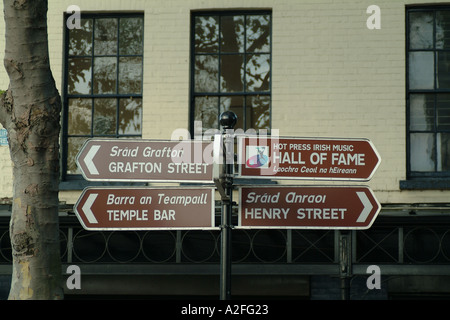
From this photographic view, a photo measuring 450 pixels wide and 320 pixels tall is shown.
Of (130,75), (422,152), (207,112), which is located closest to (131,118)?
(130,75)

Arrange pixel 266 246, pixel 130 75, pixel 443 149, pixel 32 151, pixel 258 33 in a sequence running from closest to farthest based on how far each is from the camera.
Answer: pixel 32 151, pixel 266 246, pixel 443 149, pixel 258 33, pixel 130 75

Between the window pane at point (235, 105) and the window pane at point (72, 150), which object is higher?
the window pane at point (235, 105)

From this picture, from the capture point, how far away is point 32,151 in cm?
587

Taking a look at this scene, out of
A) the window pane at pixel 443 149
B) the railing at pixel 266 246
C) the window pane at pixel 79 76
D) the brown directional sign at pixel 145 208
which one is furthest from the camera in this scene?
the window pane at pixel 79 76

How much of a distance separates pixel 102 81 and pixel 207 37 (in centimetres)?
152

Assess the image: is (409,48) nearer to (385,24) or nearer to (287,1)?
(385,24)

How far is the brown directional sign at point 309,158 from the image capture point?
5.95 metres

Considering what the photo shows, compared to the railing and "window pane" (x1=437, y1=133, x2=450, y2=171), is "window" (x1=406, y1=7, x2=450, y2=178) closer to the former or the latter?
"window pane" (x1=437, y1=133, x2=450, y2=171)

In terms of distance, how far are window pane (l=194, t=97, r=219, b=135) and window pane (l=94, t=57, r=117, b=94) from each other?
3.82 feet

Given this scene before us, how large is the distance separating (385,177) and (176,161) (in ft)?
12.6

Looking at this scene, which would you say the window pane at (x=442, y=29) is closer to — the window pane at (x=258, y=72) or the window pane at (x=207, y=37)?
the window pane at (x=258, y=72)

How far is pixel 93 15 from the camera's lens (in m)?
9.78

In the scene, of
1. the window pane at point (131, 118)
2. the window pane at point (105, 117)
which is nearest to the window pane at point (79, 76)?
the window pane at point (105, 117)

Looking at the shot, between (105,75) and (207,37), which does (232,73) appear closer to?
(207,37)
